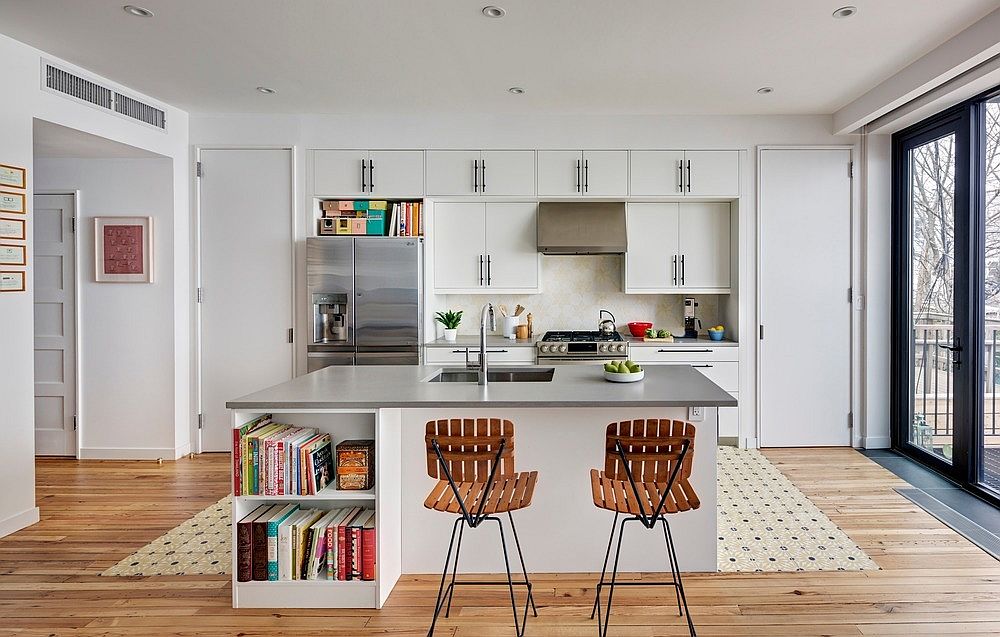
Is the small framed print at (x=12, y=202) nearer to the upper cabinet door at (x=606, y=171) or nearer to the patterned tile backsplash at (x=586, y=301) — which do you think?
the patterned tile backsplash at (x=586, y=301)

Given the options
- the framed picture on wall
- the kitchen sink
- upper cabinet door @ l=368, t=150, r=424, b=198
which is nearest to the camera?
the kitchen sink

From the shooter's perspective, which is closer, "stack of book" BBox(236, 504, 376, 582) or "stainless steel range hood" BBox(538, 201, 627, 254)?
"stack of book" BBox(236, 504, 376, 582)

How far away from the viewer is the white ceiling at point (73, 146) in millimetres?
4012

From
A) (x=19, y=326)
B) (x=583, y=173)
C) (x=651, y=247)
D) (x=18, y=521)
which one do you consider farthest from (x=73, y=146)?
(x=651, y=247)

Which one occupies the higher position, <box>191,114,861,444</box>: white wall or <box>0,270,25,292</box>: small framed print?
<box>191,114,861,444</box>: white wall

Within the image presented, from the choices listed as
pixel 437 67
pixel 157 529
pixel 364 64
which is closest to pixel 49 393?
pixel 157 529

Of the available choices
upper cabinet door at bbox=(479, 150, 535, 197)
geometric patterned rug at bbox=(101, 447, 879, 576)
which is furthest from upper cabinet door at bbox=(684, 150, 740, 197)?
geometric patterned rug at bbox=(101, 447, 879, 576)

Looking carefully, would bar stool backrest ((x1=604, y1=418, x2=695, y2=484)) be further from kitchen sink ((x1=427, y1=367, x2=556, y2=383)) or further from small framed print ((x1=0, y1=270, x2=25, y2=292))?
small framed print ((x1=0, y1=270, x2=25, y2=292))

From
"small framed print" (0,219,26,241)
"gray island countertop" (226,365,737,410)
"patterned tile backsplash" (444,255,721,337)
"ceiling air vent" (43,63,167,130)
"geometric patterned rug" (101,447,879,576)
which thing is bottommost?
"geometric patterned rug" (101,447,879,576)

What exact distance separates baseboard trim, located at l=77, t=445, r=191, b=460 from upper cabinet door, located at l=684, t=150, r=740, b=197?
4496 millimetres

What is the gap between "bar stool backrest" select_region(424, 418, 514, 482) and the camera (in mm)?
2373

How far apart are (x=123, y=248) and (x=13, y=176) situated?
1489 mm

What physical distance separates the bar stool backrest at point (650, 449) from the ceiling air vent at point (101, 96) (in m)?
3.79

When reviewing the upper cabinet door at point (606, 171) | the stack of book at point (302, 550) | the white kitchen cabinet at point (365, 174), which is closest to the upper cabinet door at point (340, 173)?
the white kitchen cabinet at point (365, 174)
